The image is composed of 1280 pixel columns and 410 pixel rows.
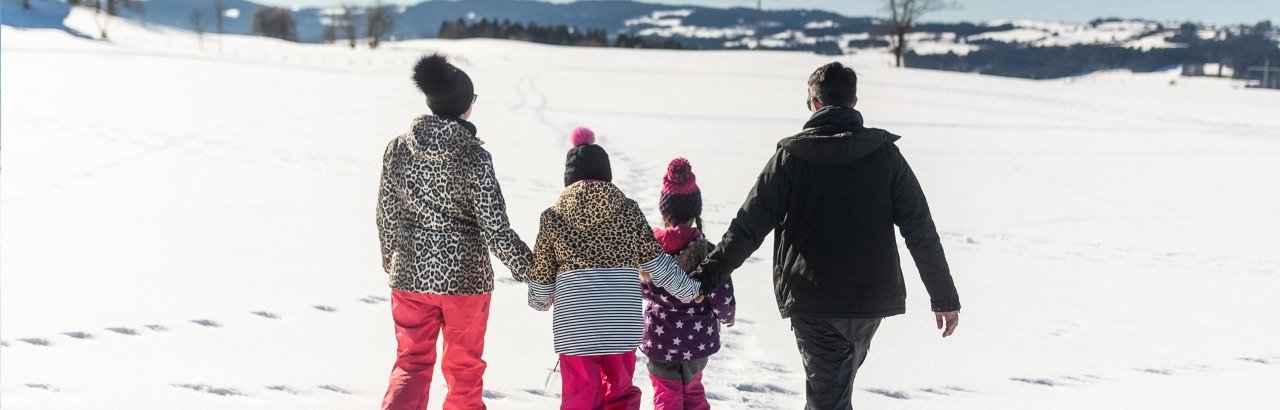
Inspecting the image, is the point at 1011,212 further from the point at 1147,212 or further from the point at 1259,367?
the point at 1259,367

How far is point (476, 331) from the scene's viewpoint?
9.79 feet

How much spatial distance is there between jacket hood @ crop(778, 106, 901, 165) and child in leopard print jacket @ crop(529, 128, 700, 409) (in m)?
0.56

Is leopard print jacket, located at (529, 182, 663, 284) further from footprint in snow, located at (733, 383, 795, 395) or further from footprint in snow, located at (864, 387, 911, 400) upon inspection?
footprint in snow, located at (864, 387, 911, 400)

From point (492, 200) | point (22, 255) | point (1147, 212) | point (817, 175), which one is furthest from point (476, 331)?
point (1147, 212)

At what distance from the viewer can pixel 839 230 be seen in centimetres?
279

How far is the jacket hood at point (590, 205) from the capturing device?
9.21 feet

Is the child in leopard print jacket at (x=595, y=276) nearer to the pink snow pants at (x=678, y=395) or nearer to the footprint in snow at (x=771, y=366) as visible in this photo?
the pink snow pants at (x=678, y=395)

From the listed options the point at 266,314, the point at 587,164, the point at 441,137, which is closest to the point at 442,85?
the point at 441,137

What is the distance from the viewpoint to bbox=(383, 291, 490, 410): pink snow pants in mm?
2953

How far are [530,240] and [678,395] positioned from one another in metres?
3.95

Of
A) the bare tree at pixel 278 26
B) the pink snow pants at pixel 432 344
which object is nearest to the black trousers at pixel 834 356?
the pink snow pants at pixel 432 344

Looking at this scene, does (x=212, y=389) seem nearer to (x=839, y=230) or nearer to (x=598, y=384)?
(x=598, y=384)

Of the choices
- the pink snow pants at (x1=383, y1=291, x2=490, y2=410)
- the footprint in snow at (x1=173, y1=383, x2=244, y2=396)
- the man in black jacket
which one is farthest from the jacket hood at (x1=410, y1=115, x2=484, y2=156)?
the footprint in snow at (x1=173, y1=383, x2=244, y2=396)

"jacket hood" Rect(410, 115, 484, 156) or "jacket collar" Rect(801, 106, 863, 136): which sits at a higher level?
"jacket collar" Rect(801, 106, 863, 136)
